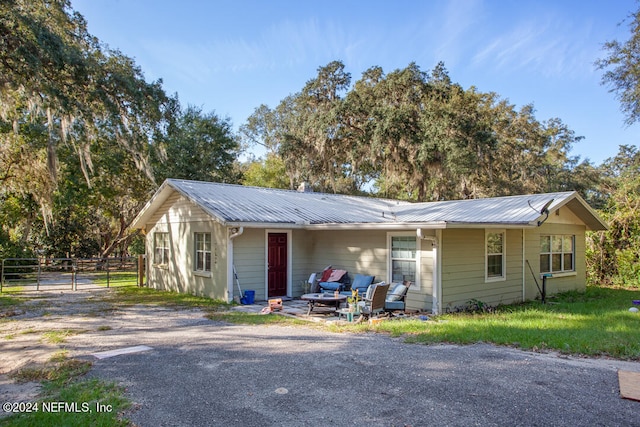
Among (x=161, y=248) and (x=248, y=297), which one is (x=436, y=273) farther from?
(x=161, y=248)

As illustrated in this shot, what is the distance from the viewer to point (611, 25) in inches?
588

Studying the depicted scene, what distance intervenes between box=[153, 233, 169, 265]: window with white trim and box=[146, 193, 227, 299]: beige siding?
0.53 ft

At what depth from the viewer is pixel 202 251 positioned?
12578 mm

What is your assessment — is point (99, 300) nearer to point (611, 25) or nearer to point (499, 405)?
point (499, 405)

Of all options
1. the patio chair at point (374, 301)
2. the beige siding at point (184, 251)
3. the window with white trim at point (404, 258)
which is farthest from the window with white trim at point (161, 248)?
the patio chair at point (374, 301)

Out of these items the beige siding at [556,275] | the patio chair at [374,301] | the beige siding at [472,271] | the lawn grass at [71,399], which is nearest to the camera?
the lawn grass at [71,399]

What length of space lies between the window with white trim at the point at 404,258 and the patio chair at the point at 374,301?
140 centimetres

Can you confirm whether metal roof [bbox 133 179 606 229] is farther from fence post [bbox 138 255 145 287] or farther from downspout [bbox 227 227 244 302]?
fence post [bbox 138 255 145 287]

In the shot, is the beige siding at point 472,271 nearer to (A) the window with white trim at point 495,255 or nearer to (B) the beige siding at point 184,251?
(A) the window with white trim at point 495,255

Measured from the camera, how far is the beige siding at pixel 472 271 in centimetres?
985

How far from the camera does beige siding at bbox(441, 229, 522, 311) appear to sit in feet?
32.3

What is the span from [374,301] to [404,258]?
2.00 metres

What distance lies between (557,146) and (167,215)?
25.6 meters

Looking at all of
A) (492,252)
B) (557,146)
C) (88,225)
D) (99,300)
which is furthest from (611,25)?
(88,225)
